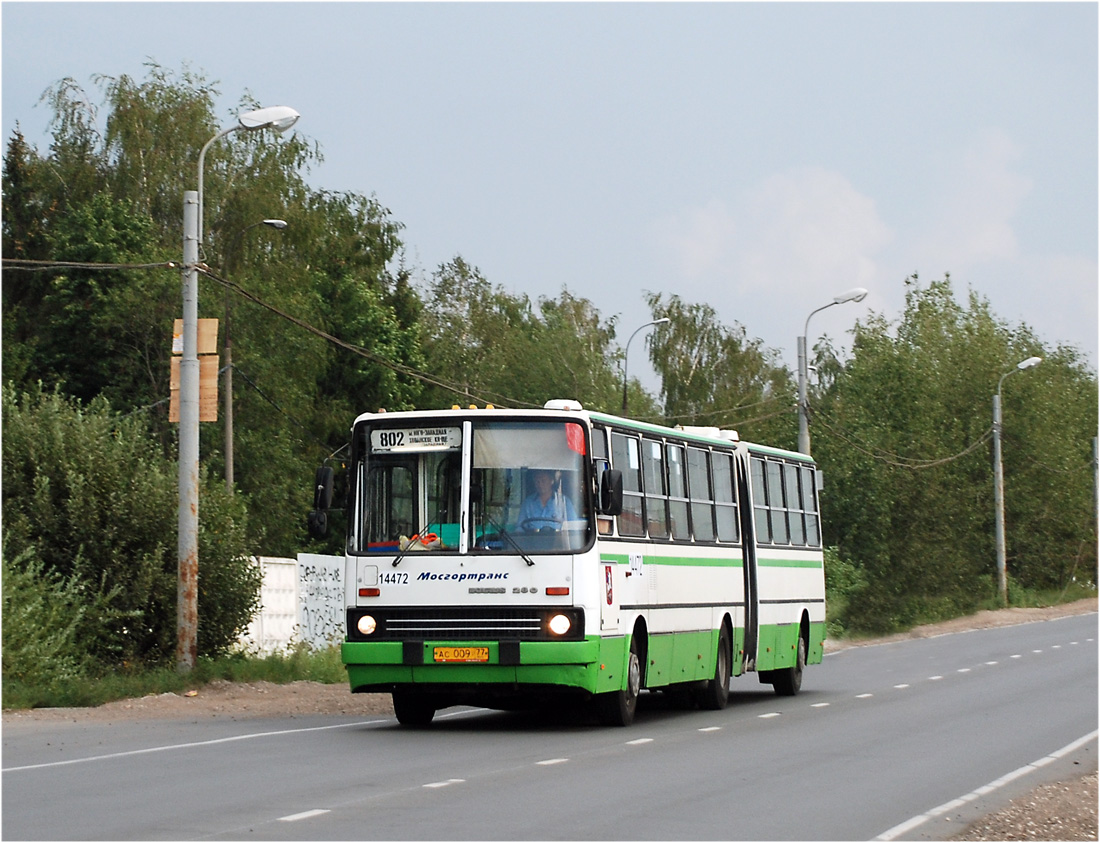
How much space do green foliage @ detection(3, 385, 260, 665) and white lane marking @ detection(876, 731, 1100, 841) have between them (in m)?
12.7

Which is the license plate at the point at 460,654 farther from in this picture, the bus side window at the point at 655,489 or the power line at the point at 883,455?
the power line at the point at 883,455

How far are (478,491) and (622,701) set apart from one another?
8.61 ft

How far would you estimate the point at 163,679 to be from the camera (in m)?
23.2

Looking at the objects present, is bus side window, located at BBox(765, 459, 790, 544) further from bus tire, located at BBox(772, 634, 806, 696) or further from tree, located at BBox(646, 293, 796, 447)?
tree, located at BBox(646, 293, 796, 447)

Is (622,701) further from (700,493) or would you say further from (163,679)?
(163,679)

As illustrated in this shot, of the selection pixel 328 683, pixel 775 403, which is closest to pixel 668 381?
pixel 775 403

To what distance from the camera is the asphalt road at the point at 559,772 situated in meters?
10.9

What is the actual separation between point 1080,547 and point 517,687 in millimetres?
58648

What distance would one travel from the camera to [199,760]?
14.8 meters

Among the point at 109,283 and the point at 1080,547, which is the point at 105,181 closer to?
the point at 109,283

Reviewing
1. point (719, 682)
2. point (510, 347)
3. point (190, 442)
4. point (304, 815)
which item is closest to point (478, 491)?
point (719, 682)

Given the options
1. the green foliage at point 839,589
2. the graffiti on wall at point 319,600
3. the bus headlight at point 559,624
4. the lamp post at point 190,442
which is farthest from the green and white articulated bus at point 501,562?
the green foliage at point 839,589

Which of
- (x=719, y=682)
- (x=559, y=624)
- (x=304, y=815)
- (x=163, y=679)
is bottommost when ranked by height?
(x=304, y=815)

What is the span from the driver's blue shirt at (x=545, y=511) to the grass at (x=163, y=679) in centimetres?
704
